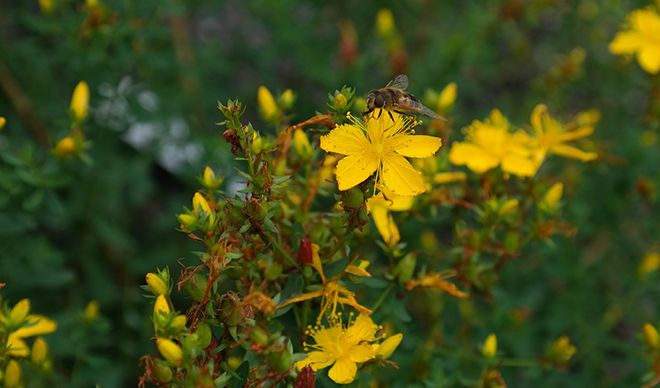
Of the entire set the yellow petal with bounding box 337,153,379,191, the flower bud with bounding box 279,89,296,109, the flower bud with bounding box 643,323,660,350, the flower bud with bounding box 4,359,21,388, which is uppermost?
the yellow petal with bounding box 337,153,379,191

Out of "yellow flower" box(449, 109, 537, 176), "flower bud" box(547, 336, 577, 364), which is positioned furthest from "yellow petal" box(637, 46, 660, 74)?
"flower bud" box(547, 336, 577, 364)

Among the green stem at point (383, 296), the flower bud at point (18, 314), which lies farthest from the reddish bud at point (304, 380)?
the flower bud at point (18, 314)

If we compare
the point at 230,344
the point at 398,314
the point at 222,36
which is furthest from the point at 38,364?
the point at 222,36

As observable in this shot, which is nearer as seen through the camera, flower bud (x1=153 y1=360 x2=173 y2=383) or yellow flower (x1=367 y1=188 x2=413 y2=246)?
flower bud (x1=153 y1=360 x2=173 y2=383)

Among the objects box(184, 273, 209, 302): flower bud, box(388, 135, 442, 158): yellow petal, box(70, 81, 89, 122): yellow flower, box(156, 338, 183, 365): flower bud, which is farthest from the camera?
box(70, 81, 89, 122): yellow flower

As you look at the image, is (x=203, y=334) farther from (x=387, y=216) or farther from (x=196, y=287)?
(x=387, y=216)

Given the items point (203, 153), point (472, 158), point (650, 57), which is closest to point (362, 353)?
point (472, 158)

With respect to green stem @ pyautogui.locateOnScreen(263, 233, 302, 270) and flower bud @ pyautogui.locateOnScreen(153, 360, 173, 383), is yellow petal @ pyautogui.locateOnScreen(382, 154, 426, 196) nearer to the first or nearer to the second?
green stem @ pyautogui.locateOnScreen(263, 233, 302, 270)
